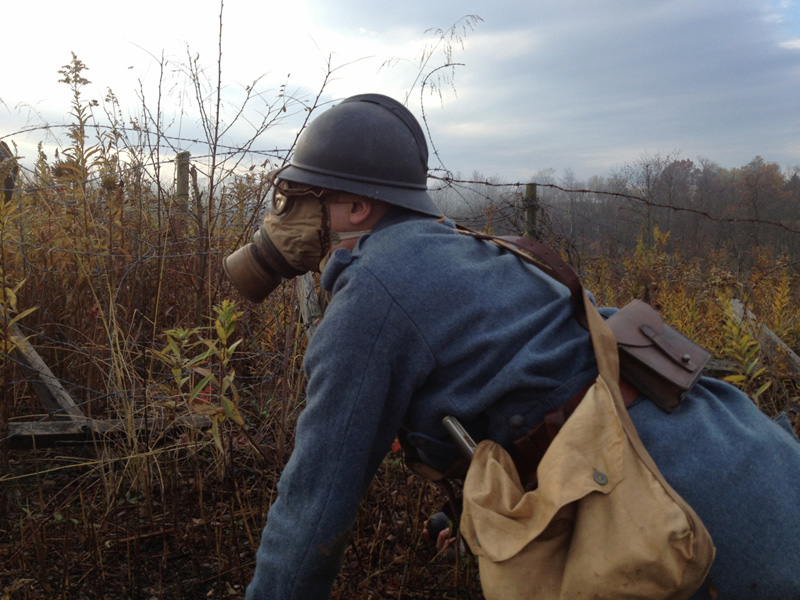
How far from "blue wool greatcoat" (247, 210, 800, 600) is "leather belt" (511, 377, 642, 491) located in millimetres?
26

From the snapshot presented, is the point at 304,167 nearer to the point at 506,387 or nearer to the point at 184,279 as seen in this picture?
the point at 506,387

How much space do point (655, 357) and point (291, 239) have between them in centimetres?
96

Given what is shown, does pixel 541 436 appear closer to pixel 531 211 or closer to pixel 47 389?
pixel 47 389

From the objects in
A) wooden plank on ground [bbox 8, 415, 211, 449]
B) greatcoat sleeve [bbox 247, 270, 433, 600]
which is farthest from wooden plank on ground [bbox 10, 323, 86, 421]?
greatcoat sleeve [bbox 247, 270, 433, 600]

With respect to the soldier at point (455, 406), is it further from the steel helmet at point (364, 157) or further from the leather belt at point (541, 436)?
the steel helmet at point (364, 157)

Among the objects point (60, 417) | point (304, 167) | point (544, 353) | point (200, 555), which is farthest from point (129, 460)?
point (544, 353)

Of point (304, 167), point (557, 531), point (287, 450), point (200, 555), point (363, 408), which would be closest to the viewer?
point (557, 531)

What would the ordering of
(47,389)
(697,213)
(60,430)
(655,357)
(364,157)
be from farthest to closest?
(697,213), (47,389), (60,430), (364,157), (655,357)

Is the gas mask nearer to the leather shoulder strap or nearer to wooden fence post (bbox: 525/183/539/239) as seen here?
the leather shoulder strap

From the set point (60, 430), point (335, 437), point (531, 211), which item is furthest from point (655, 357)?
point (531, 211)

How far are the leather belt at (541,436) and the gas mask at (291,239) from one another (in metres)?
0.66

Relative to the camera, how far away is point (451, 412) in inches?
54.5

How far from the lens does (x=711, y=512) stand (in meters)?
1.26

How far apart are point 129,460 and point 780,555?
2.47 m
